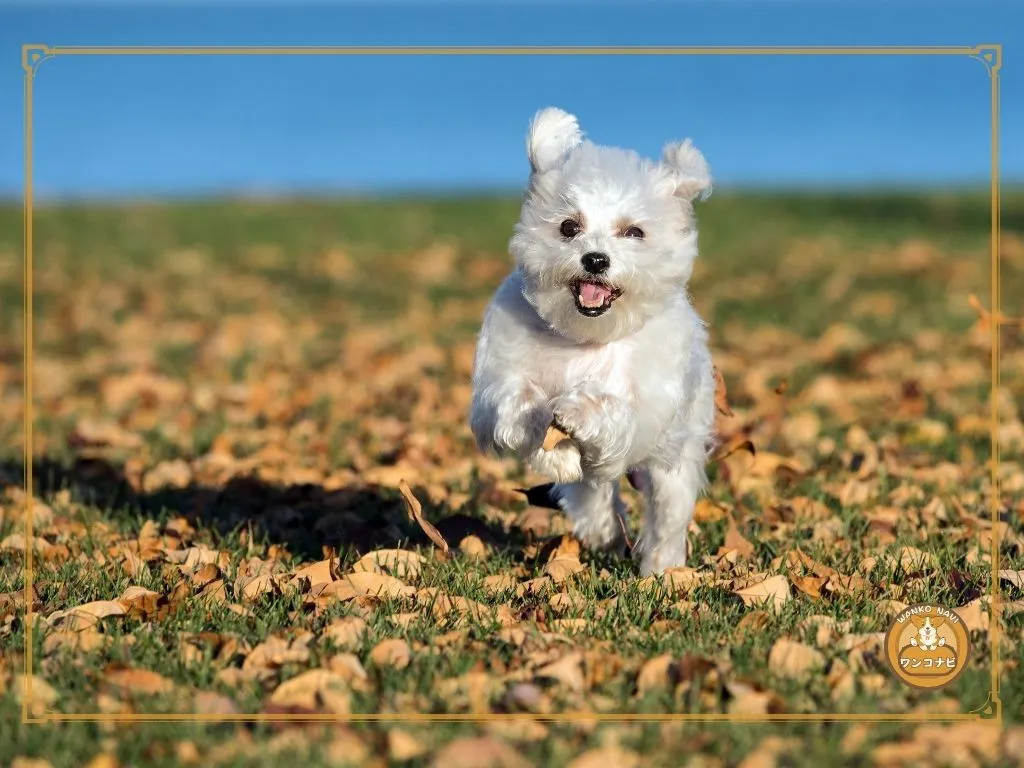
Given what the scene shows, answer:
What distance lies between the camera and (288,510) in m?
6.07

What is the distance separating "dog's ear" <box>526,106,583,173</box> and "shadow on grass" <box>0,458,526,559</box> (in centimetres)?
165

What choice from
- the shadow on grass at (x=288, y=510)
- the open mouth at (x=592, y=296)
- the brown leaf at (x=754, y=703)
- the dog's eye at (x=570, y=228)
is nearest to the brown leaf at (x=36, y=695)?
the shadow on grass at (x=288, y=510)

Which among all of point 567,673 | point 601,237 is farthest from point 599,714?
point 601,237

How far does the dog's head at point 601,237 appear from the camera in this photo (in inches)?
171

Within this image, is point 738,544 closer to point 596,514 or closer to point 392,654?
point 596,514

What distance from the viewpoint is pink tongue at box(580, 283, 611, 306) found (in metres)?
4.37

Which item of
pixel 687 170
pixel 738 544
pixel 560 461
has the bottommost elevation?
pixel 738 544

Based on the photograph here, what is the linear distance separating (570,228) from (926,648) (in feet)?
5.80

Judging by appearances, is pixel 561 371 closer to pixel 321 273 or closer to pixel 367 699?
pixel 367 699

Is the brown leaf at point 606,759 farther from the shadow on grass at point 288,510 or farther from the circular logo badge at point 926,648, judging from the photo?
the shadow on grass at point 288,510

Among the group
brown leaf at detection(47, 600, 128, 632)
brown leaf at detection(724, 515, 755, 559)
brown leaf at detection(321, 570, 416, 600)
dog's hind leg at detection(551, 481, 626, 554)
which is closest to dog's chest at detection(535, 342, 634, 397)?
dog's hind leg at detection(551, 481, 626, 554)

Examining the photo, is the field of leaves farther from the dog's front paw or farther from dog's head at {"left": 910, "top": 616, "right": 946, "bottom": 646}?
the dog's front paw

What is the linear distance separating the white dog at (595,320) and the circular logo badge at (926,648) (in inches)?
44.2

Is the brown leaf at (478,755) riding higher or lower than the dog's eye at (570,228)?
lower
